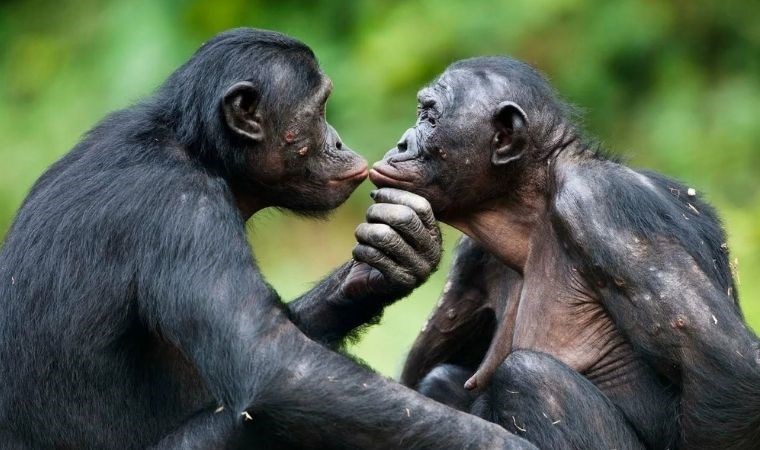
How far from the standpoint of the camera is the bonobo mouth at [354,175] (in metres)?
6.29

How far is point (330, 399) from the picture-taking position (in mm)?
5285

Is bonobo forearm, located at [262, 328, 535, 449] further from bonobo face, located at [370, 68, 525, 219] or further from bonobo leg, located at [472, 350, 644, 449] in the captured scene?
bonobo face, located at [370, 68, 525, 219]

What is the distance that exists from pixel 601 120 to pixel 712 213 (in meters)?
6.21

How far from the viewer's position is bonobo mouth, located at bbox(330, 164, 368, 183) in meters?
6.29

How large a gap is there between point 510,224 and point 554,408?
3.51 ft

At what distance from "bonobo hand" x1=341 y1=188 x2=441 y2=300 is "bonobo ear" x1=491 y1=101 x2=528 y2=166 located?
66 cm

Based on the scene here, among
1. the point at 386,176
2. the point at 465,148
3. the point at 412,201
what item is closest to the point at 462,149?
the point at 465,148

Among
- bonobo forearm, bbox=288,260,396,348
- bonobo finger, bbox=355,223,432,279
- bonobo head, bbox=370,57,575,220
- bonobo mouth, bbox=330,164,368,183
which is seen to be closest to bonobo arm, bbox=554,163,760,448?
bonobo head, bbox=370,57,575,220

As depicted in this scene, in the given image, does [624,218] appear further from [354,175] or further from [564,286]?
[354,175]

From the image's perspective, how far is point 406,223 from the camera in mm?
5773

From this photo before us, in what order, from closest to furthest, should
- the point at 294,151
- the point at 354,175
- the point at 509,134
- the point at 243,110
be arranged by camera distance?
the point at 243,110 < the point at 294,151 < the point at 354,175 < the point at 509,134

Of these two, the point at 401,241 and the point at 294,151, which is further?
the point at 294,151

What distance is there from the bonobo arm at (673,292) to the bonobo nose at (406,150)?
0.78 meters

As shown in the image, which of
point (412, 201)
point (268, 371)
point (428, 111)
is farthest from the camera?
point (428, 111)
